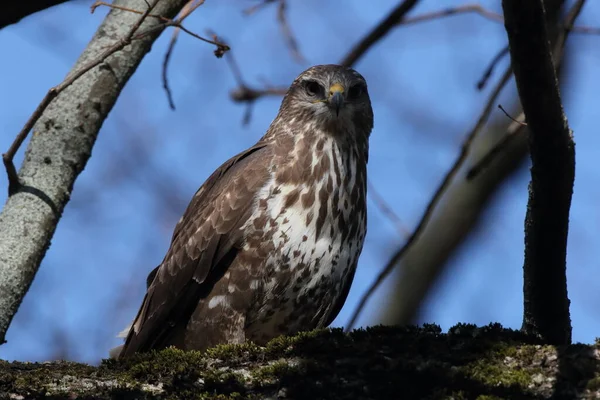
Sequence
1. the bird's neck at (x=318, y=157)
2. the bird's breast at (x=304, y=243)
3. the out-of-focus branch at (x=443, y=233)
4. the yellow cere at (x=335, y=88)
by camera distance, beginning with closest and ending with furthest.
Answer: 1. the bird's breast at (x=304, y=243)
2. the bird's neck at (x=318, y=157)
3. the yellow cere at (x=335, y=88)
4. the out-of-focus branch at (x=443, y=233)

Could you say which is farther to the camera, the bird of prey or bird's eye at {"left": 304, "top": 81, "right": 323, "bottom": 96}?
bird's eye at {"left": 304, "top": 81, "right": 323, "bottom": 96}

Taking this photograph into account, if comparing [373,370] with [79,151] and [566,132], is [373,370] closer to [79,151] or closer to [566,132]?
[566,132]

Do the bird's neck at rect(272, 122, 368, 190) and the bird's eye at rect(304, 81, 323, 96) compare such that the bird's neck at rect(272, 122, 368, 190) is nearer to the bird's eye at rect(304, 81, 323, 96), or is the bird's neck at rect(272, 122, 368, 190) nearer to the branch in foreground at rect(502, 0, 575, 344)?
the bird's eye at rect(304, 81, 323, 96)

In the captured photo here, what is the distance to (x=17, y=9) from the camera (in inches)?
97.0

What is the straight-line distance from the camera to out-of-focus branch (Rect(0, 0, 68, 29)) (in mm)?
2451

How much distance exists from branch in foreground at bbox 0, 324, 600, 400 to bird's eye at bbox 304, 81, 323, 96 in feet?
8.61

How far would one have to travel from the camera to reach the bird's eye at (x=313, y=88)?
5.75 metres

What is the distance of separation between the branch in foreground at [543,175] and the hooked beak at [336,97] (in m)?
2.25

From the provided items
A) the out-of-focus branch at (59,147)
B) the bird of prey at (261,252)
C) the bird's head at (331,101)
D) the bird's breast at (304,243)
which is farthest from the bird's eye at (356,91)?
the out-of-focus branch at (59,147)

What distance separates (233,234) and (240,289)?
301 millimetres

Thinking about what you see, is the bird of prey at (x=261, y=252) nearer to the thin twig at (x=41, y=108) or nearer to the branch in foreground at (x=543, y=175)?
the thin twig at (x=41, y=108)

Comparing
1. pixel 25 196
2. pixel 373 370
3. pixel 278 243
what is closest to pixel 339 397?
pixel 373 370

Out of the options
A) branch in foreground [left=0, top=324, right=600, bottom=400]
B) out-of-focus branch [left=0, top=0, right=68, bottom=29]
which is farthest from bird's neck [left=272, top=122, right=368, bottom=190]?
out-of-focus branch [left=0, top=0, right=68, bottom=29]

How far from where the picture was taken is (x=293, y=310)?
4.78m
